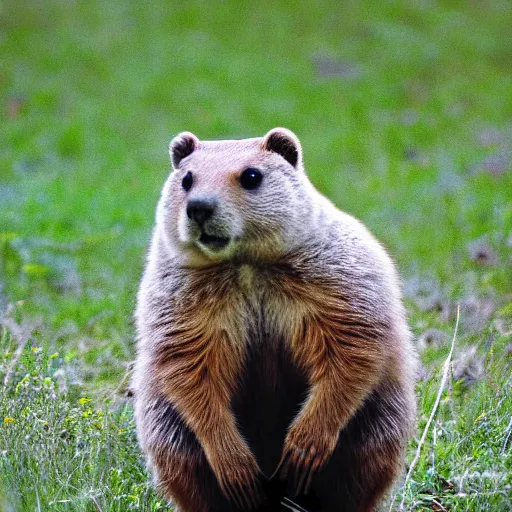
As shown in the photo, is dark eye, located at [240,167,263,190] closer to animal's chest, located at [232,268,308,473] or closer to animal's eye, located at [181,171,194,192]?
animal's eye, located at [181,171,194,192]

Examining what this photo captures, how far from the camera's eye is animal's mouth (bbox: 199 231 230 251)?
15.1 ft

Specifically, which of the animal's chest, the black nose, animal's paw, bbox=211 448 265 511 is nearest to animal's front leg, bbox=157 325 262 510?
animal's paw, bbox=211 448 265 511

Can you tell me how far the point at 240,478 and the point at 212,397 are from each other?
0.43m

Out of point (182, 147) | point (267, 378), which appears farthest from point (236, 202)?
point (267, 378)

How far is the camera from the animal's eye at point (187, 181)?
191 inches

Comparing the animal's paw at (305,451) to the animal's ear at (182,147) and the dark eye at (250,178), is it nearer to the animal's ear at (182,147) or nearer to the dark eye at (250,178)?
the dark eye at (250,178)

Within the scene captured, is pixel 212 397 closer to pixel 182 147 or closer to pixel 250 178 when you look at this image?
pixel 250 178

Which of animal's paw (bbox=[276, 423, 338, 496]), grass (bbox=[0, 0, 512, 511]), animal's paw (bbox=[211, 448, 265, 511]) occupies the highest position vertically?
animal's paw (bbox=[276, 423, 338, 496])

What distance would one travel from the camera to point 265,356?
185 inches

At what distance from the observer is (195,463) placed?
4637 millimetres

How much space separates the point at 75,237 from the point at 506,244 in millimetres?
5288

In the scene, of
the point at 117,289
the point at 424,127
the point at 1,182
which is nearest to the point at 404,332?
the point at 117,289

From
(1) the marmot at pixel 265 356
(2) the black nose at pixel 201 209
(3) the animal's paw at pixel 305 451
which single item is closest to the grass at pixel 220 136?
(1) the marmot at pixel 265 356

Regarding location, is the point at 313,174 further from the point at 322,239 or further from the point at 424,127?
the point at 322,239
